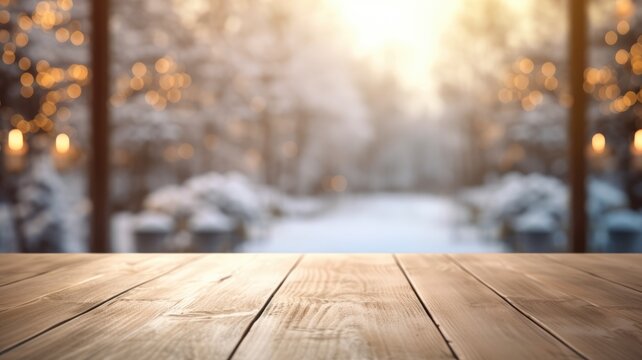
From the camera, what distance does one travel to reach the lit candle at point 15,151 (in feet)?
17.2

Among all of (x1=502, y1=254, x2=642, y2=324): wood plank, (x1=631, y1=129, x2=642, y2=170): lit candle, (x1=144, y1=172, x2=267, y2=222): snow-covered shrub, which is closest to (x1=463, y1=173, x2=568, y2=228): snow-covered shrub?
(x1=631, y1=129, x2=642, y2=170): lit candle

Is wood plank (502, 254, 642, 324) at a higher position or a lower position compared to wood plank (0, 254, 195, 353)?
lower

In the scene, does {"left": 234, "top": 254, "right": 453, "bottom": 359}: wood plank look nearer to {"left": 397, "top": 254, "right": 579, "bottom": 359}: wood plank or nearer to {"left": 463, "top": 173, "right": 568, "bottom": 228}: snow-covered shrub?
{"left": 397, "top": 254, "right": 579, "bottom": 359}: wood plank

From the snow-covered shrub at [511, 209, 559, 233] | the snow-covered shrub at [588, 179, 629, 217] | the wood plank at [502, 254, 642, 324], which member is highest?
the wood plank at [502, 254, 642, 324]

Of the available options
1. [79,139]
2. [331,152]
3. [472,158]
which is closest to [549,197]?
[472,158]

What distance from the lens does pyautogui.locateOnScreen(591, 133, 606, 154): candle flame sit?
548 centimetres

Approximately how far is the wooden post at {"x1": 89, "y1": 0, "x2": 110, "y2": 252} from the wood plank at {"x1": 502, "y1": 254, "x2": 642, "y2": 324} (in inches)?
54.5

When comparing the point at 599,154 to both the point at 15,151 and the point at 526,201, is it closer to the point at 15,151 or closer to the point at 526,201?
the point at 526,201

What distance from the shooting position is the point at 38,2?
5.55 meters

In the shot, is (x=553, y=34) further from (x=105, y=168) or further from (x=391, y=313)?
(x=391, y=313)

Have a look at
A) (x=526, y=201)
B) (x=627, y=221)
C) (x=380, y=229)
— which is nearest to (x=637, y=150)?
(x=627, y=221)

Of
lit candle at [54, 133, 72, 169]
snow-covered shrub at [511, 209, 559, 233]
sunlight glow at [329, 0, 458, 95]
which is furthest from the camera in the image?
sunlight glow at [329, 0, 458, 95]

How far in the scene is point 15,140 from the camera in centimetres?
529

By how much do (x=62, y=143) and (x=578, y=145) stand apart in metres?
5.25
